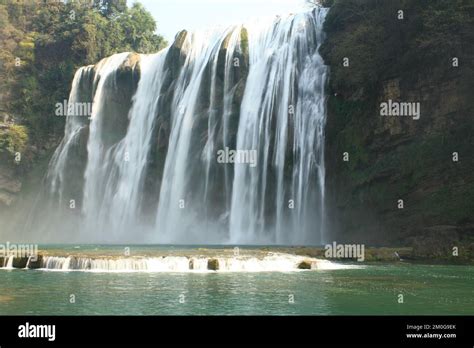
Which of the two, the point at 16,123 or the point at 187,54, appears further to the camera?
the point at 16,123

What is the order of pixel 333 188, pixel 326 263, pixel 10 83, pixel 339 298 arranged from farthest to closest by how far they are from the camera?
pixel 10 83
pixel 333 188
pixel 326 263
pixel 339 298

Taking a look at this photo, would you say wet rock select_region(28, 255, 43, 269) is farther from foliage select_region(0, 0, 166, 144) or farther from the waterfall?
foliage select_region(0, 0, 166, 144)

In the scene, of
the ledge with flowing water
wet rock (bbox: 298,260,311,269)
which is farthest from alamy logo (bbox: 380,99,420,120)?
wet rock (bbox: 298,260,311,269)

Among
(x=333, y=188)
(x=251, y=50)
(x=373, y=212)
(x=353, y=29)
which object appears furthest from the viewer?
(x=251, y=50)

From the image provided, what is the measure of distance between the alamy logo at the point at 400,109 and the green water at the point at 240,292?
14382 millimetres

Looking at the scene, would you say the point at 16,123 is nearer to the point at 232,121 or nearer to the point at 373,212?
the point at 232,121

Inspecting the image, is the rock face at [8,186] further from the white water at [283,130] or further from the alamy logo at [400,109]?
the alamy logo at [400,109]

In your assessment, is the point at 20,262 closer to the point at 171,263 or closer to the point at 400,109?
the point at 171,263

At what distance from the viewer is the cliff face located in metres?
32.9

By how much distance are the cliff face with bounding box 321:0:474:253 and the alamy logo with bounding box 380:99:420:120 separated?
0.93 feet

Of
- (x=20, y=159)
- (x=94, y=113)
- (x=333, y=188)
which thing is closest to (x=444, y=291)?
(x=333, y=188)

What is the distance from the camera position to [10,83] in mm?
61688

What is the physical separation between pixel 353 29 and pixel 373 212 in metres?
13.1
